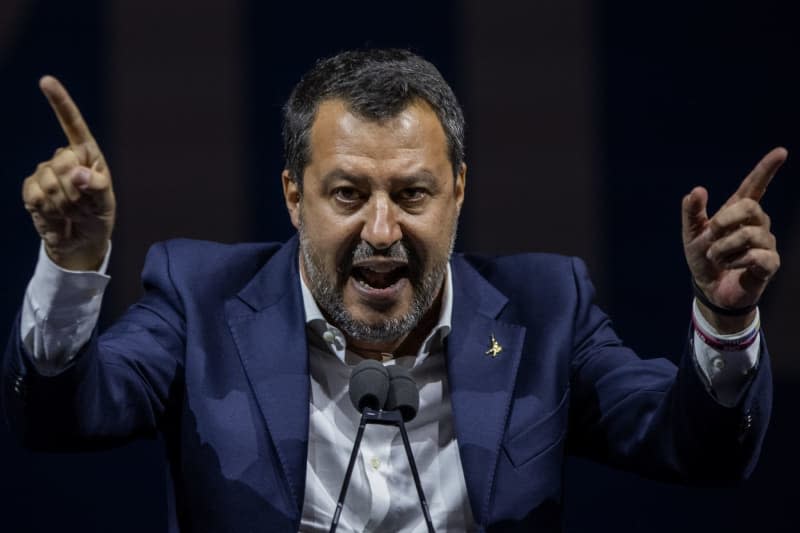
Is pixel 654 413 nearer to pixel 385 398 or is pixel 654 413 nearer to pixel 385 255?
pixel 385 255

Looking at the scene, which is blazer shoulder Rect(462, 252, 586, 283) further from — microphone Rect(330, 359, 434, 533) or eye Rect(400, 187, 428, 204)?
microphone Rect(330, 359, 434, 533)

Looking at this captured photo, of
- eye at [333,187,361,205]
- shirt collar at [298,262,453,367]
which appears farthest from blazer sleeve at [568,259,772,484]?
eye at [333,187,361,205]

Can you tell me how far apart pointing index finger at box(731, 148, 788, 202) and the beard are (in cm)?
65

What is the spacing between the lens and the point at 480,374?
7.58ft

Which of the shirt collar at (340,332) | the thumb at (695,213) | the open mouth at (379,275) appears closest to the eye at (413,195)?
the open mouth at (379,275)

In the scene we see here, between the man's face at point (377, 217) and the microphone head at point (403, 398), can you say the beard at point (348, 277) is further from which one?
the microphone head at point (403, 398)

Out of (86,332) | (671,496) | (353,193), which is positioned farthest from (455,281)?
(671,496)

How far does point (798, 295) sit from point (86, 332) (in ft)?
6.62

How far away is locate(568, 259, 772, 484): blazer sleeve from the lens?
6.67 ft

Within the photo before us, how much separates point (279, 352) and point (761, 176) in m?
0.95

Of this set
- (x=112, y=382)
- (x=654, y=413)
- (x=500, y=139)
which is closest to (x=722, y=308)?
(x=654, y=413)

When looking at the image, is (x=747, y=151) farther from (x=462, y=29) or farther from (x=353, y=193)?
(x=353, y=193)

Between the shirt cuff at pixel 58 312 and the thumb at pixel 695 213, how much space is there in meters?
0.92

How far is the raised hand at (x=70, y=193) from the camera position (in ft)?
5.58
